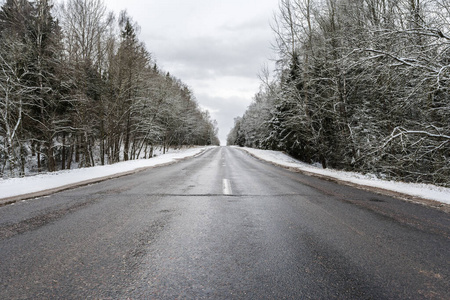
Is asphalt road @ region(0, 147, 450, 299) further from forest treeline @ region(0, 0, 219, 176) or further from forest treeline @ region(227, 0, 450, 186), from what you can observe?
forest treeline @ region(0, 0, 219, 176)

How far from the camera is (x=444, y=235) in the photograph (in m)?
2.96

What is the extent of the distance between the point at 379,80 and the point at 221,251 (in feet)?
39.6

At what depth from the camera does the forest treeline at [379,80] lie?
Answer: 6523mm

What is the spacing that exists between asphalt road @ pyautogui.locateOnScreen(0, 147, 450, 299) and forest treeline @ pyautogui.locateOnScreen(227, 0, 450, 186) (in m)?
4.71

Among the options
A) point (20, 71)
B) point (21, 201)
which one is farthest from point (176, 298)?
point (20, 71)

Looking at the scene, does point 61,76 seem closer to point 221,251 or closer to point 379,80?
point 221,251

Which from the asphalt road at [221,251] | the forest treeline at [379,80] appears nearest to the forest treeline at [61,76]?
the asphalt road at [221,251]

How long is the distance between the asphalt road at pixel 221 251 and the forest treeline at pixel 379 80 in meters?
4.71

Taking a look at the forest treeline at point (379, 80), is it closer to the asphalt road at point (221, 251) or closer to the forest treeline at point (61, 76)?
the asphalt road at point (221, 251)

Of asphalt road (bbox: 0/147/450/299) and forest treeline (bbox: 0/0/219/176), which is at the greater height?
forest treeline (bbox: 0/0/219/176)

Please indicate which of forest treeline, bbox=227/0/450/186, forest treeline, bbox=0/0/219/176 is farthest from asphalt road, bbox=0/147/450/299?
forest treeline, bbox=0/0/219/176

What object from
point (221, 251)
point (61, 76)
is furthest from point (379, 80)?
point (61, 76)

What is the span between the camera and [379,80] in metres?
10.5

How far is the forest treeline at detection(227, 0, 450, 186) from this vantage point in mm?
6523
